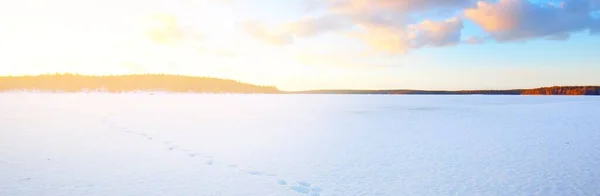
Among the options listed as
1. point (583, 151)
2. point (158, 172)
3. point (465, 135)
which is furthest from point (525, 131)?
point (158, 172)

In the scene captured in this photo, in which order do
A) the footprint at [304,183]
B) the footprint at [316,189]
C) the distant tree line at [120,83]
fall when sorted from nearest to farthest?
the footprint at [316,189], the footprint at [304,183], the distant tree line at [120,83]

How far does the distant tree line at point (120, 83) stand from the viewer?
458 feet

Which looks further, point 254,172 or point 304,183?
point 254,172

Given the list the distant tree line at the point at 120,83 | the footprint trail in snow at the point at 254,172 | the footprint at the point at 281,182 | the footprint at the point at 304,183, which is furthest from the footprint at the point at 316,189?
the distant tree line at the point at 120,83

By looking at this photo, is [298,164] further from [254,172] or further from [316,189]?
[316,189]

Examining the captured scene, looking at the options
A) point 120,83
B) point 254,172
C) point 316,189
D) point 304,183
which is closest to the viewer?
point 316,189

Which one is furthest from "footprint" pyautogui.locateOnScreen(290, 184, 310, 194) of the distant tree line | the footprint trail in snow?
the distant tree line

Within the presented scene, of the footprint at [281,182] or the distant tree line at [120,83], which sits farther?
the distant tree line at [120,83]

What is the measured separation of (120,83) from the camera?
15575 centimetres

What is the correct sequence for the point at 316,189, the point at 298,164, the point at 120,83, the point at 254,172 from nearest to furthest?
the point at 316,189 < the point at 254,172 < the point at 298,164 < the point at 120,83

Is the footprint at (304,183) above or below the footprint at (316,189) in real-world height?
below

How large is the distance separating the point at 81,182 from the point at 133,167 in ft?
3.71

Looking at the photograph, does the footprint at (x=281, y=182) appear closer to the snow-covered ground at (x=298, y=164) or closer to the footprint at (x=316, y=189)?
the snow-covered ground at (x=298, y=164)

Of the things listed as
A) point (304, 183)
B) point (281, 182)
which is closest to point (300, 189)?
point (304, 183)
